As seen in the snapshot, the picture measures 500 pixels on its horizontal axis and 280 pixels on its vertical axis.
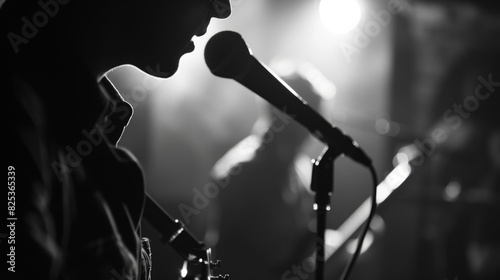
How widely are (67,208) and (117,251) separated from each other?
0.44 ft

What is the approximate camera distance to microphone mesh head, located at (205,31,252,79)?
1.40 metres

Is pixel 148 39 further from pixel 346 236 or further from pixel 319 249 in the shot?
pixel 346 236

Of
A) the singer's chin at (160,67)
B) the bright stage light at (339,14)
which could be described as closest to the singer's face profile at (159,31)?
the singer's chin at (160,67)

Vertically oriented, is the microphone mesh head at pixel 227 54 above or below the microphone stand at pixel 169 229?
above

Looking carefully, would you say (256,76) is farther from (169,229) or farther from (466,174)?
(466,174)

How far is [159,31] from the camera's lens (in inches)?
54.1

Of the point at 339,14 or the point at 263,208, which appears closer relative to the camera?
the point at 263,208

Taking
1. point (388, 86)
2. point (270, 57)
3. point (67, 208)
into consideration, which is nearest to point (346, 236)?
point (388, 86)

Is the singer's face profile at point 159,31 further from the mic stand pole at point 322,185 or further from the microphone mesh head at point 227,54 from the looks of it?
the mic stand pole at point 322,185

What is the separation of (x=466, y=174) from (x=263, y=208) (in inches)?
71.3

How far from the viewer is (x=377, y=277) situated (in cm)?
426

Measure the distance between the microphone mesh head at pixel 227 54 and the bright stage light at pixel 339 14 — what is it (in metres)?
3.29

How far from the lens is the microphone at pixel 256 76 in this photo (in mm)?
1404

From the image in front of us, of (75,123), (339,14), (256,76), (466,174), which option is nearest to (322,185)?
(256,76)
